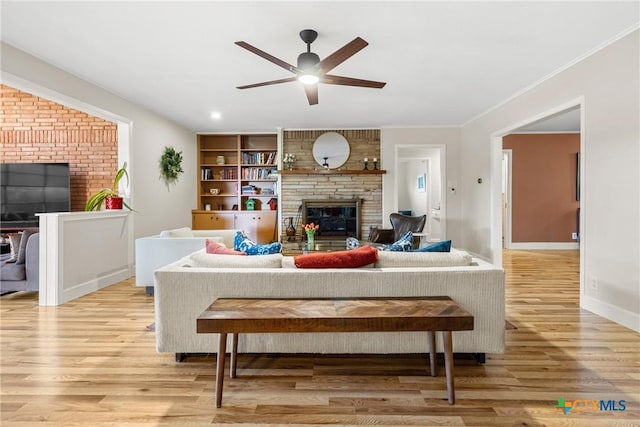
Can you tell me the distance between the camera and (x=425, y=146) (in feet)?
21.9

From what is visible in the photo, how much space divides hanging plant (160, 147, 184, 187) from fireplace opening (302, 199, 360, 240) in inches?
89.8

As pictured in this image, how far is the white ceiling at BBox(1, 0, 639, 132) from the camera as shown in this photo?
2529 mm

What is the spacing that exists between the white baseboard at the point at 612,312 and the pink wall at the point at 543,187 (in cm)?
423

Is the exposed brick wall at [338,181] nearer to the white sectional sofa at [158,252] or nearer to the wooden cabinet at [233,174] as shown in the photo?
the wooden cabinet at [233,174]

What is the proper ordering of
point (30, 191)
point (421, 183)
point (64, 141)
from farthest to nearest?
1. point (421, 183)
2. point (64, 141)
3. point (30, 191)

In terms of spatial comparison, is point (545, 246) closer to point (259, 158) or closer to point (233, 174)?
point (259, 158)

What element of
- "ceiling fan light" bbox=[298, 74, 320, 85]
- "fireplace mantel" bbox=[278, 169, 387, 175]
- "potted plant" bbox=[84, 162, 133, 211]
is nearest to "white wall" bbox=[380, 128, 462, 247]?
"fireplace mantel" bbox=[278, 169, 387, 175]

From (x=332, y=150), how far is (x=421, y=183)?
3.52m

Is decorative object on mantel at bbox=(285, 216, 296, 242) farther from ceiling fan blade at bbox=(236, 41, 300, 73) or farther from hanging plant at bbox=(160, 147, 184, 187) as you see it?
ceiling fan blade at bbox=(236, 41, 300, 73)

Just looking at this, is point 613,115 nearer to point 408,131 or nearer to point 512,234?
point 408,131

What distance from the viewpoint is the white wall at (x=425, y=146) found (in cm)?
666

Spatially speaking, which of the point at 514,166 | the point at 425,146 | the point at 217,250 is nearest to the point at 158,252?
the point at 217,250

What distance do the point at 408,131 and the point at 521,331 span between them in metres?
4.62

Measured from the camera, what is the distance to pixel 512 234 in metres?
7.28
